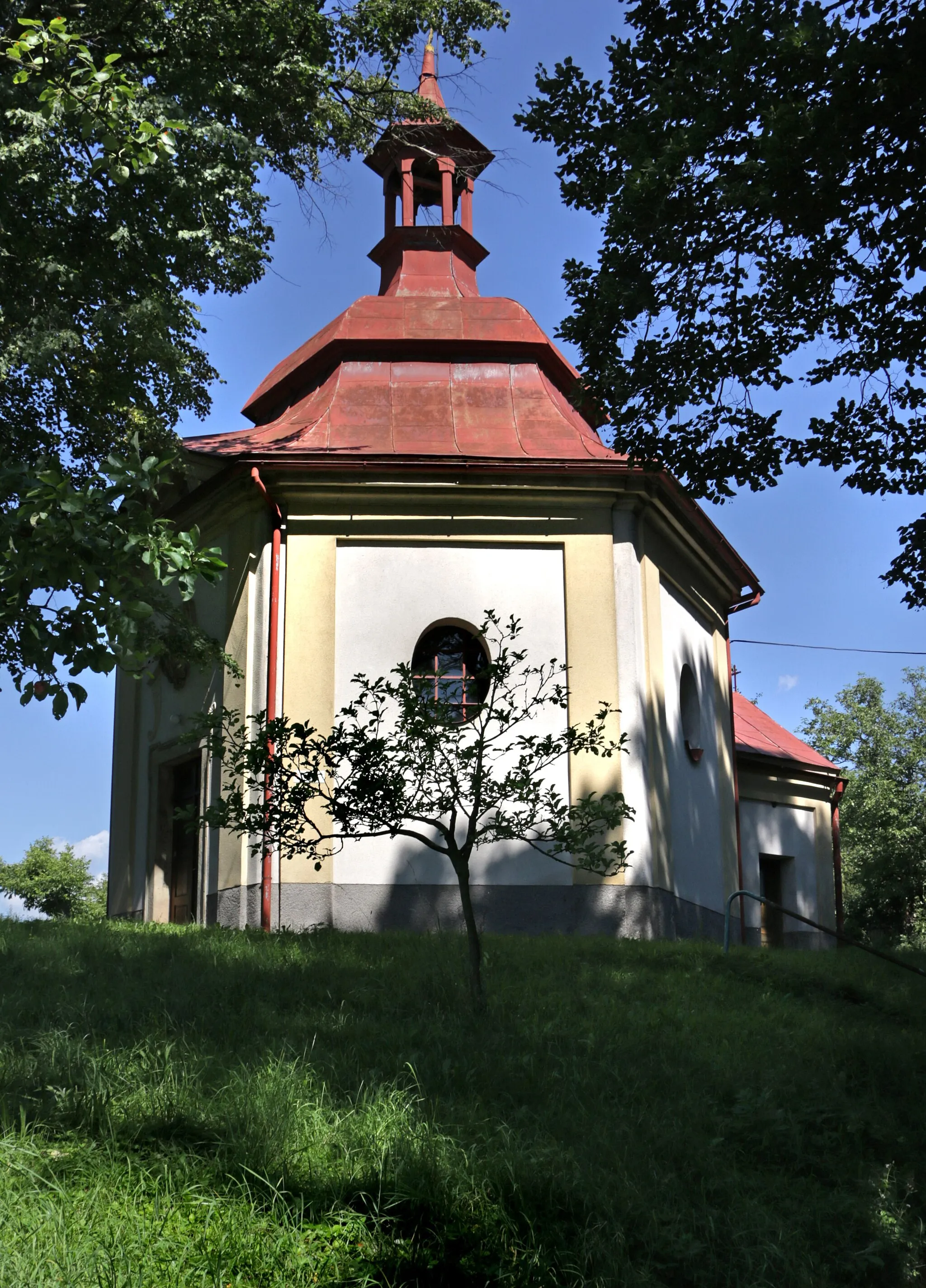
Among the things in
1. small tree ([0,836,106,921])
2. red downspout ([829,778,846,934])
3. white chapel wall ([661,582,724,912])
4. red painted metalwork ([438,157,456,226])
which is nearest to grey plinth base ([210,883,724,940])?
white chapel wall ([661,582,724,912])

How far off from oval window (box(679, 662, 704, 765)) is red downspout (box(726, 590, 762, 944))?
1.53m

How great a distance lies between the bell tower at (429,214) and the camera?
60.7 ft

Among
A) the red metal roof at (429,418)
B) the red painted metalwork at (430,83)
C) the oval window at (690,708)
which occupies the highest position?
the red painted metalwork at (430,83)

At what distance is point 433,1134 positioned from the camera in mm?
5887

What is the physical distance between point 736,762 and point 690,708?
2230mm

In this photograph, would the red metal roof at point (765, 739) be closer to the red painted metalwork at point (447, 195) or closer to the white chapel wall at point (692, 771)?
the white chapel wall at point (692, 771)

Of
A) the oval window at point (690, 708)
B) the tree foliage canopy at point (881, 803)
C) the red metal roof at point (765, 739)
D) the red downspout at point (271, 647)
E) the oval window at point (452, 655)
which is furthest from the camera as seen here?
the tree foliage canopy at point (881, 803)

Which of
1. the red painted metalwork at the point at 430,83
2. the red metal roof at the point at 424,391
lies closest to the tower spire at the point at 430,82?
the red painted metalwork at the point at 430,83

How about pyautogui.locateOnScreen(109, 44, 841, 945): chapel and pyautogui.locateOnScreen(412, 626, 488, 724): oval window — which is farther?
pyautogui.locateOnScreen(412, 626, 488, 724): oval window

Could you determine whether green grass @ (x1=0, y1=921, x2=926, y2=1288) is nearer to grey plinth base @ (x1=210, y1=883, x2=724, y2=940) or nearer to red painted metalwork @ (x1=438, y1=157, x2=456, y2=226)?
grey plinth base @ (x1=210, y1=883, x2=724, y2=940)

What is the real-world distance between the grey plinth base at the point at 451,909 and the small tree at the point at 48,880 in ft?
121

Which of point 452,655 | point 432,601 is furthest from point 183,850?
point 432,601

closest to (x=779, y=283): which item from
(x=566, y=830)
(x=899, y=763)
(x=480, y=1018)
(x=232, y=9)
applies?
(x=566, y=830)

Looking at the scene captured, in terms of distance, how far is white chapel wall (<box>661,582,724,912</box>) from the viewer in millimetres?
15164
